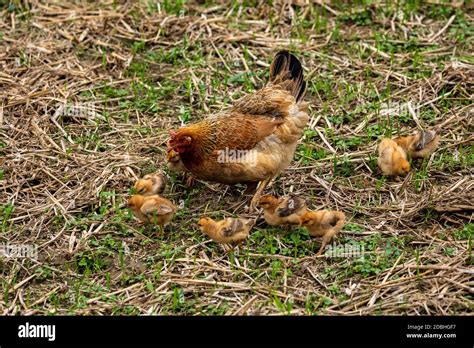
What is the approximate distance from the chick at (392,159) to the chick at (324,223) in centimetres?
109

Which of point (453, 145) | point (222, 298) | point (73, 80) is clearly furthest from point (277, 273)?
point (73, 80)

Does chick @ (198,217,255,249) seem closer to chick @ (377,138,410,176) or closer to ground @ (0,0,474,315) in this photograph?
ground @ (0,0,474,315)

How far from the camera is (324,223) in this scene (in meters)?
7.51

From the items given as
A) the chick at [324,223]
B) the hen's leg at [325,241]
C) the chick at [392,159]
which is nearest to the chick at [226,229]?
the chick at [324,223]

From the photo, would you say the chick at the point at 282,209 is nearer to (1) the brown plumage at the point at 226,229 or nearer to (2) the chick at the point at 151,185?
(1) the brown plumage at the point at 226,229

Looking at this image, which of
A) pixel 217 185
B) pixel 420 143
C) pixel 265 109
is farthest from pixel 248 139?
pixel 420 143

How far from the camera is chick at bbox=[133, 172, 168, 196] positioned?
323 inches

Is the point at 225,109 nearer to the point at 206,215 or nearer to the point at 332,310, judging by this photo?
the point at 206,215

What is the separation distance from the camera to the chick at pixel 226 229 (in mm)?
7504

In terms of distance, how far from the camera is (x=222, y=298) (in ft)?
23.4

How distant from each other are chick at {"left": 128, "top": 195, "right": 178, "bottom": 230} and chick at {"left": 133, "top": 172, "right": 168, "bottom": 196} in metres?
0.32

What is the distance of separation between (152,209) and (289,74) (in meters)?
2.17

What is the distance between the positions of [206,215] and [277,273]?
1096 millimetres

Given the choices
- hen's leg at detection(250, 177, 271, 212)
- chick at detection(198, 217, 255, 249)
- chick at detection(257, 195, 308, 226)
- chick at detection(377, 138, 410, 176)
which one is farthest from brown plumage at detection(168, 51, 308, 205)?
chick at detection(377, 138, 410, 176)
